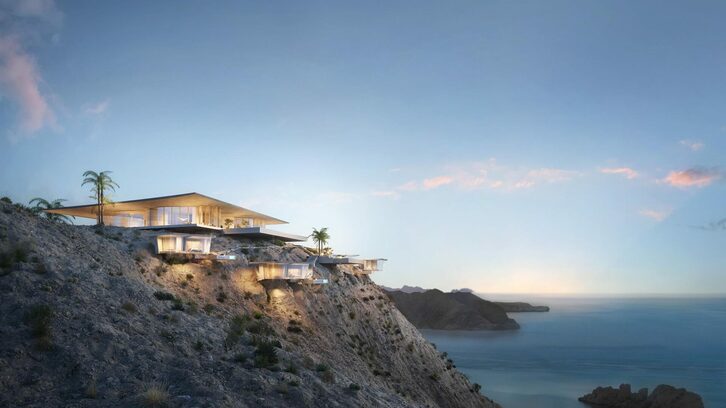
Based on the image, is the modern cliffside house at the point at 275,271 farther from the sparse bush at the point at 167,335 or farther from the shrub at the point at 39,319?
the shrub at the point at 39,319

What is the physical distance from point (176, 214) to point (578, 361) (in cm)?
10569

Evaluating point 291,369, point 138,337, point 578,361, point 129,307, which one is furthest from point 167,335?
point 578,361

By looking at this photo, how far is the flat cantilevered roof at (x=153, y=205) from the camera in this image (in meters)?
47.2

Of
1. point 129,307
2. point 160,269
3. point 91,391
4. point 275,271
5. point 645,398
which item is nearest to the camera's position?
point 91,391

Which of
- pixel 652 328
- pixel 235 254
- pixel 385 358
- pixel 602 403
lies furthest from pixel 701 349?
pixel 235 254

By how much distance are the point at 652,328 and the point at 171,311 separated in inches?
8825

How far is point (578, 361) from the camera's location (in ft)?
382

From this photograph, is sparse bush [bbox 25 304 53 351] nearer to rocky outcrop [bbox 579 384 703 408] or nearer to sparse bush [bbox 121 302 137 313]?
sparse bush [bbox 121 302 137 313]

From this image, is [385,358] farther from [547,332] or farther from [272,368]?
[547,332]

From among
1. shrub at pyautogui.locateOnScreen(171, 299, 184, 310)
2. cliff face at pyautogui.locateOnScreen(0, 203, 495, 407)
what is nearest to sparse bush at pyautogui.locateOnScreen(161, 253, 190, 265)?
cliff face at pyautogui.locateOnScreen(0, 203, 495, 407)

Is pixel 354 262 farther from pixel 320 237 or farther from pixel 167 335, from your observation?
pixel 167 335

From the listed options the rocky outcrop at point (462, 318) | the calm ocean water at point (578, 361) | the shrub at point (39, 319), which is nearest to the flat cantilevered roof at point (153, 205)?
the shrub at point (39, 319)

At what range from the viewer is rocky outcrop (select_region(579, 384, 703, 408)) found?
52156mm

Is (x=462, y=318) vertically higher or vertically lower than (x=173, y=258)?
lower
